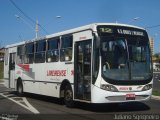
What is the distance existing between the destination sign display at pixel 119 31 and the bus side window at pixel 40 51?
5.19m

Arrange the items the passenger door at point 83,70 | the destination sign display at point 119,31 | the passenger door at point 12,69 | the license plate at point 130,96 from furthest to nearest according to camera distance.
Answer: the passenger door at point 12,69 < the passenger door at point 83,70 < the destination sign display at point 119,31 < the license plate at point 130,96

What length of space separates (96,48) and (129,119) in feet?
9.57

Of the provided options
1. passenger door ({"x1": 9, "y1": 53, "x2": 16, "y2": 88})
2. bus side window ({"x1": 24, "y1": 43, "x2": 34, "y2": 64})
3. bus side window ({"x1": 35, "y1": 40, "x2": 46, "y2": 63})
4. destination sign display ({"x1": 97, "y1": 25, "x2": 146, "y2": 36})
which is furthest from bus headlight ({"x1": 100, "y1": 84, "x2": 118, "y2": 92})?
passenger door ({"x1": 9, "y1": 53, "x2": 16, "y2": 88})

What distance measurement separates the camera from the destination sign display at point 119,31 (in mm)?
13781

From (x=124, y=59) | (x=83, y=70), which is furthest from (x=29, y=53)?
(x=124, y=59)

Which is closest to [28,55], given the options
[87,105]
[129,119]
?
[87,105]

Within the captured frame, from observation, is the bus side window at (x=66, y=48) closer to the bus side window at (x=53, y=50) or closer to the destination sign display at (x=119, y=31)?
the bus side window at (x=53, y=50)

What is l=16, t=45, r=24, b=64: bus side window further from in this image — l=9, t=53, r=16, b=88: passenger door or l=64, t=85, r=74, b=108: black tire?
l=64, t=85, r=74, b=108: black tire

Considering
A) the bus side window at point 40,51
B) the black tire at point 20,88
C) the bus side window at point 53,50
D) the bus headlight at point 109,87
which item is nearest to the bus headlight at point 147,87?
the bus headlight at point 109,87

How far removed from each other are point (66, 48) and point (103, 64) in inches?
115

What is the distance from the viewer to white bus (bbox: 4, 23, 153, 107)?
1341 centimetres

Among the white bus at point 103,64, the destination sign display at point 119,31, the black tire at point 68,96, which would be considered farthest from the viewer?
the black tire at point 68,96

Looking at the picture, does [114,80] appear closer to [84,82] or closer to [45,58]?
[84,82]

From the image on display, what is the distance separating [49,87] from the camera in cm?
1748
